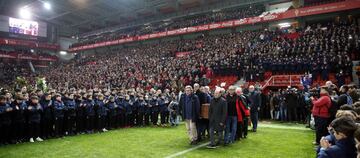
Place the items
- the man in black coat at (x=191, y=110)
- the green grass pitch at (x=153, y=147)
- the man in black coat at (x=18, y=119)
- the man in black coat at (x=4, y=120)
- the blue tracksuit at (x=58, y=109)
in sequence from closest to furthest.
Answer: the green grass pitch at (x=153, y=147) < the man in black coat at (x=191, y=110) < the man in black coat at (x=4, y=120) < the man in black coat at (x=18, y=119) < the blue tracksuit at (x=58, y=109)

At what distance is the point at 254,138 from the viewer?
977cm

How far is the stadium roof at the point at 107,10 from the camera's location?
41062mm

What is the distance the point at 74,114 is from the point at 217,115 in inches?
234

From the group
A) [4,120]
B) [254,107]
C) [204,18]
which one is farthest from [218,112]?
[204,18]

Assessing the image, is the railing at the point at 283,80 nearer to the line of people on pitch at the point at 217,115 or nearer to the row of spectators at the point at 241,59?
the row of spectators at the point at 241,59

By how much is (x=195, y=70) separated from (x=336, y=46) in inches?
438

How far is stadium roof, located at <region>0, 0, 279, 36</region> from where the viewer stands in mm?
41062

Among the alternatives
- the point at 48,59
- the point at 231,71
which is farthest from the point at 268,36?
the point at 48,59

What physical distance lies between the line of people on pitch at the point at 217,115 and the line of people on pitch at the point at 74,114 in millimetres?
4461

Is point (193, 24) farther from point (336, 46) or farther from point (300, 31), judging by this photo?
point (336, 46)

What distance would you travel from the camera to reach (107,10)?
1852 inches

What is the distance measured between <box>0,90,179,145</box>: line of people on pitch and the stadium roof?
85.0 feet

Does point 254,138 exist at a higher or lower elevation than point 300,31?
lower

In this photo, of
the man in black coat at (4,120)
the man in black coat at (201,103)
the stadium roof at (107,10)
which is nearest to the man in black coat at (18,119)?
the man in black coat at (4,120)
